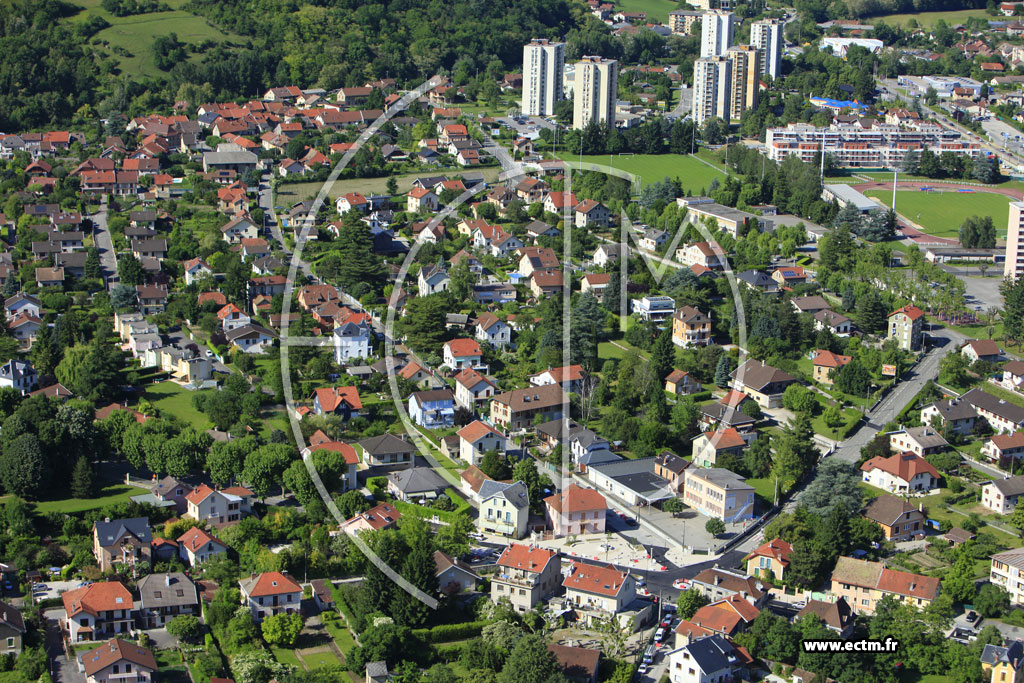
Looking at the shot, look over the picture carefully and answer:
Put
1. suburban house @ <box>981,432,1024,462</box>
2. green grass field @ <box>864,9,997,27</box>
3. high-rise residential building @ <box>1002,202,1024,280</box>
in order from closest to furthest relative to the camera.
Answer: suburban house @ <box>981,432,1024,462</box>
high-rise residential building @ <box>1002,202,1024,280</box>
green grass field @ <box>864,9,997,27</box>

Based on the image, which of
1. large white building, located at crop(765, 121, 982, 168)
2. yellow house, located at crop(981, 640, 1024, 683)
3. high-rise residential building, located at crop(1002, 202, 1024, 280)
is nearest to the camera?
yellow house, located at crop(981, 640, 1024, 683)

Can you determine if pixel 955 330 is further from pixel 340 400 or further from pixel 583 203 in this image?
pixel 340 400

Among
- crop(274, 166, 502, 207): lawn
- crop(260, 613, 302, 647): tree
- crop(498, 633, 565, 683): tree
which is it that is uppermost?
crop(274, 166, 502, 207): lawn

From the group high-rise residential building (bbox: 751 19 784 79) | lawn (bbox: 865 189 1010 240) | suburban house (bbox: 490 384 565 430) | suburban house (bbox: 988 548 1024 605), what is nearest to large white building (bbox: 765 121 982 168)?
lawn (bbox: 865 189 1010 240)

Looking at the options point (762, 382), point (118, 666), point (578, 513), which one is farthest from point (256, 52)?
point (118, 666)

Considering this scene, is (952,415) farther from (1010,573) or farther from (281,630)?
(281,630)

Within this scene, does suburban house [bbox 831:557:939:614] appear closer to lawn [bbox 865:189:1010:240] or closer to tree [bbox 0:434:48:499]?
tree [bbox 0:434:48:499]
